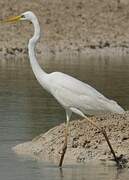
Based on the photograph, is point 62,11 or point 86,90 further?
point 62,11

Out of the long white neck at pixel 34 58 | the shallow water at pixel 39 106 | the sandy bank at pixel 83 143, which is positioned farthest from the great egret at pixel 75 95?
the shallow water at pixel 39 106

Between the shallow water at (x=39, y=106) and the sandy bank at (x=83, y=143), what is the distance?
37 centimetres

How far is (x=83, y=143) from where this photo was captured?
1560 centimetres

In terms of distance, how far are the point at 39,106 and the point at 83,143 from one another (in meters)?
6.93

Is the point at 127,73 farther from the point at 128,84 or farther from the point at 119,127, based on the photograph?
the point at 119,127

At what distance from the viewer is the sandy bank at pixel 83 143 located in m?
15.3

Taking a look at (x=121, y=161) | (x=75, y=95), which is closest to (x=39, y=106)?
(x=75, y=95)

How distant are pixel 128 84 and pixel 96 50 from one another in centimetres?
1790

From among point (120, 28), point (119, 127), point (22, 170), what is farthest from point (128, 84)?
point (120, 28)

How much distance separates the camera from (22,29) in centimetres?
4716

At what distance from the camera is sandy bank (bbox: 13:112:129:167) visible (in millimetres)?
15297

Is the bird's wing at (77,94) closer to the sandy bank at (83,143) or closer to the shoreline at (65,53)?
the sandy bank at (83,143)

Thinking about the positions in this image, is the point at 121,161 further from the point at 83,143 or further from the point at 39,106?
the point at 39,106

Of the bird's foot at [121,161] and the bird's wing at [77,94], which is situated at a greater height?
the bird's wing at [77,94]
